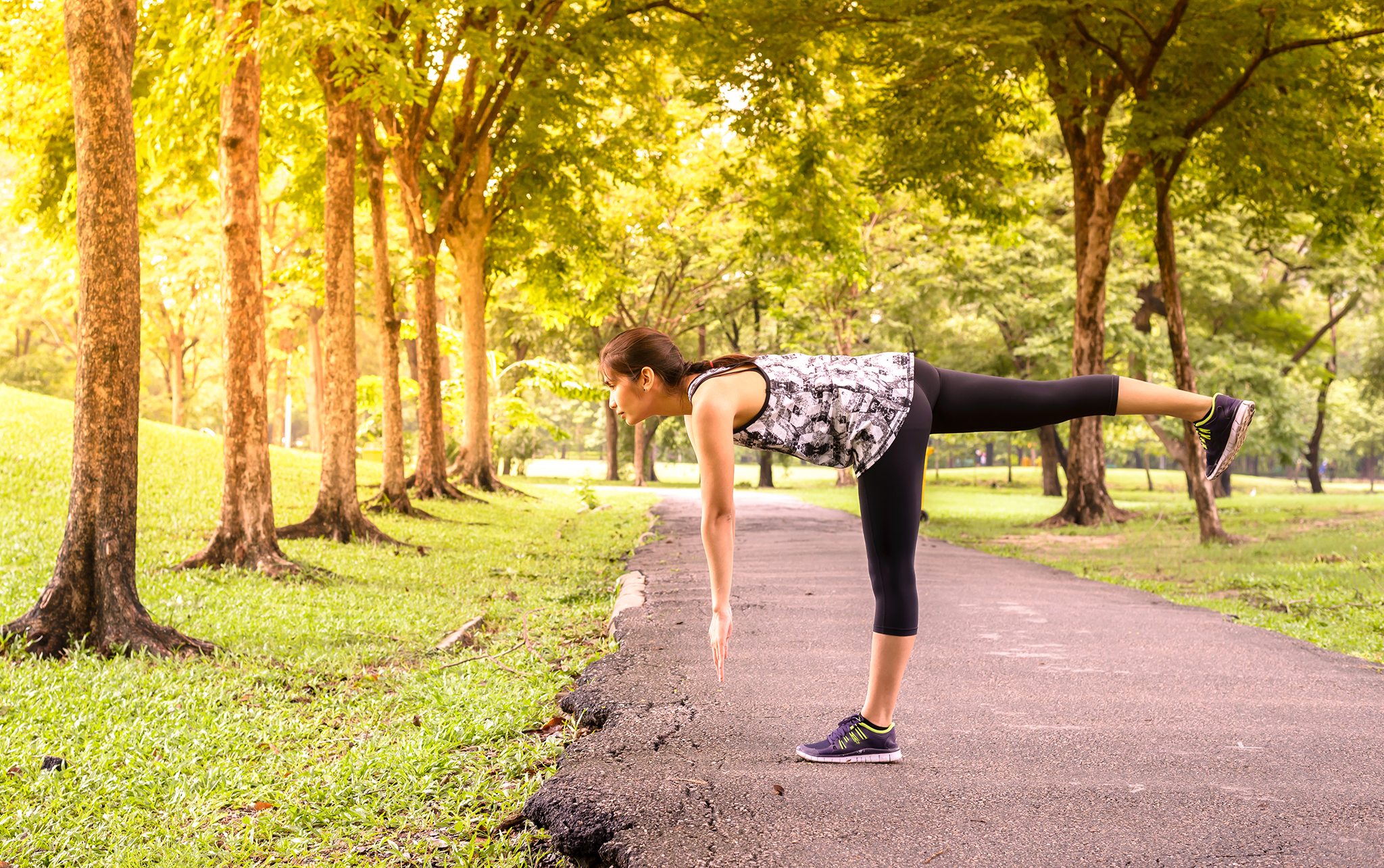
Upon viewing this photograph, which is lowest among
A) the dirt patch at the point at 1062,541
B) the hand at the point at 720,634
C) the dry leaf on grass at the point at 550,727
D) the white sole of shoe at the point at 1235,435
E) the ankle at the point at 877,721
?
the dirt patch at the point at 1062,541

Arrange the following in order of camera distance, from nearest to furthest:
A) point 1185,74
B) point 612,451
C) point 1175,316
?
point 1185,74
point 1175,316
point 612,451

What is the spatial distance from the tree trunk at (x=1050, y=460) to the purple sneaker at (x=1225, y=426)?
1169 inches

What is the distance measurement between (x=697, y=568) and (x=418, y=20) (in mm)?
6006

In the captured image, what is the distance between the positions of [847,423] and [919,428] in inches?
10.5

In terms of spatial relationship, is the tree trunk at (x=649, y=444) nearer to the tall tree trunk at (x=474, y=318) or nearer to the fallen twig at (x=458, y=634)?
the tall tree trunk at (x=474, y=318)

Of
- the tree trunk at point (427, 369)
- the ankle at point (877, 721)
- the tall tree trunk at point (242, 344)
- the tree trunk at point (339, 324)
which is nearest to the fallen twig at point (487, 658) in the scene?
the ankle at point (877, 721)

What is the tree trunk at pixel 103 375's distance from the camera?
564cm

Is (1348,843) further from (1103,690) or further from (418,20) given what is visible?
(418,20)

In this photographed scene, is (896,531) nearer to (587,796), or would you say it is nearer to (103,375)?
(587,796)

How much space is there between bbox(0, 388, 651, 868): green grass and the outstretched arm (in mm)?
964

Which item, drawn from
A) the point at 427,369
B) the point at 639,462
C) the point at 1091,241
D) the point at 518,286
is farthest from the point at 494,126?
the point at 639,462

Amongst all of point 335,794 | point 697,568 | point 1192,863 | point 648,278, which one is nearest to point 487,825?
point 335,794

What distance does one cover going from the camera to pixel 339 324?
11.8m

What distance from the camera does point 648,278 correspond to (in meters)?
35.1
